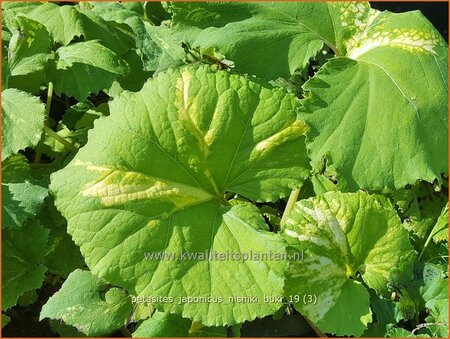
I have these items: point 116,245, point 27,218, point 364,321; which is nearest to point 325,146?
point 364,321

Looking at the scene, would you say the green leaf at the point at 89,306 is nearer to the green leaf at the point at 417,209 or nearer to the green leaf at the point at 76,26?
the green leaf at the point at 76,26

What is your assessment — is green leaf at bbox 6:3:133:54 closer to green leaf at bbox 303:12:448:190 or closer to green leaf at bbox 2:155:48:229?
green leaf at bbox 2:155:48:229

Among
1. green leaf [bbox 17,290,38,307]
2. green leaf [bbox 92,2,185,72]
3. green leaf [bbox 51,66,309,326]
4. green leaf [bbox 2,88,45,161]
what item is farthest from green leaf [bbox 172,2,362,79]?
green leaf [bbox 17,290,38,307]

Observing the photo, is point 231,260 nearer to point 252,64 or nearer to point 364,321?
point 364,321

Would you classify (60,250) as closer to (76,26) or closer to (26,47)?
(26,47)

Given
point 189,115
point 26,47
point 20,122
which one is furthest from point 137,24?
point 189,115

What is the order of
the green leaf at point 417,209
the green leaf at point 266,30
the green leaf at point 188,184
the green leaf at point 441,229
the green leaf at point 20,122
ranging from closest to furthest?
the green leaf at point 188,184 < the green leaf at point 266,30 < the green leaf at point 20,122 < the green leaf at point 441,229 < the green leaf at point 417,209

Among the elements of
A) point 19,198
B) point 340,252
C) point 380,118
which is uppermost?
point 380,118

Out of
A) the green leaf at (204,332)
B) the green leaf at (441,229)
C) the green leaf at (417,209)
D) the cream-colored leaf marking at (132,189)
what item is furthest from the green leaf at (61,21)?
the green leaf at (441,229)
